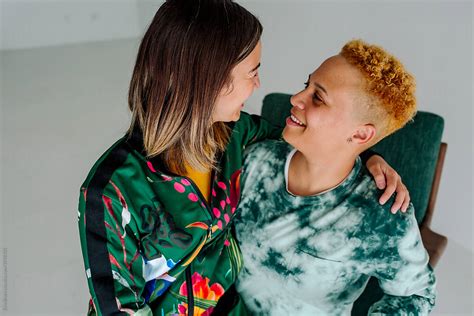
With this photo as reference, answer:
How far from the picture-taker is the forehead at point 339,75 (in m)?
1.21

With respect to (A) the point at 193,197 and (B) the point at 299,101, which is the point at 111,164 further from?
(B) the point at 299,101

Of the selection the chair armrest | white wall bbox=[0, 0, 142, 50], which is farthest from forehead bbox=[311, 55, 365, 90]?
white wall bbox=[0, 0, 142, 50]

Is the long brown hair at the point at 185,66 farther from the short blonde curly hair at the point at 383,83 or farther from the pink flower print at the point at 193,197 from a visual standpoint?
the short blonde curly hair at the point at 383,83

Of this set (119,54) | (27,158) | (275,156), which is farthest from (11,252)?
(119,54)

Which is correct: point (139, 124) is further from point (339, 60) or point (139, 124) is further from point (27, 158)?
point (27, 158)

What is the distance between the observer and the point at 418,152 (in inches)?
67.7

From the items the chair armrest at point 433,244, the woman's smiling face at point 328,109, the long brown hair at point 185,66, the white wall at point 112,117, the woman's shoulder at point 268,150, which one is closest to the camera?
the long brown hair at point 185,66

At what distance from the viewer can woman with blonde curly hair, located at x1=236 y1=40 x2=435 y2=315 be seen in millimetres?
1233

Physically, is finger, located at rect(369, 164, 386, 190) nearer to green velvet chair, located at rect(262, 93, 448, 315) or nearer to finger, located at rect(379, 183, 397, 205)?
finger, located at rect(379, 183, 397, 205)

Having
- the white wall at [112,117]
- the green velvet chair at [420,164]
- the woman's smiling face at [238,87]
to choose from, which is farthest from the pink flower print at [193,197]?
the white wall at [112,117]

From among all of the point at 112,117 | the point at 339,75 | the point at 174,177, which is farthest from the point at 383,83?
the point at 112,117

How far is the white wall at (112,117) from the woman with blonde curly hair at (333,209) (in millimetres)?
1072

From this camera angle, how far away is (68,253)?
2439 millimetres

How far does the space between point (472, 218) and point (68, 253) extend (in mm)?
2079
